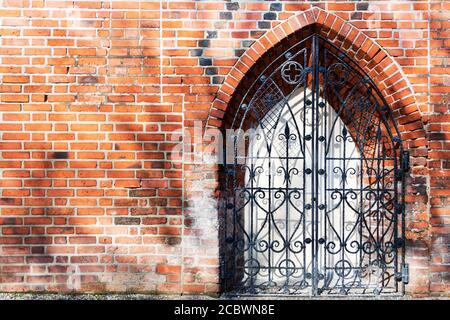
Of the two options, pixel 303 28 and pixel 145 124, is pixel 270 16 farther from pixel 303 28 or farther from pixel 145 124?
pixel 145 124

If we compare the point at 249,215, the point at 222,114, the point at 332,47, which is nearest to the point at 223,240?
the point at 249,215

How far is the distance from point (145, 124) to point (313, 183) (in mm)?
1494

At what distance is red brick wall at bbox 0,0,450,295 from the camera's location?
152 inches

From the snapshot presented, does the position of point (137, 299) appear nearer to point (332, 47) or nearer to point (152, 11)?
point (152, 11)

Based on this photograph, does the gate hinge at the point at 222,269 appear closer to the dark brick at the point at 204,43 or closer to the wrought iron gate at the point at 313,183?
the wrought iron gate at the point at 313,183

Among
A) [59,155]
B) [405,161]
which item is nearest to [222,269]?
[59,155]

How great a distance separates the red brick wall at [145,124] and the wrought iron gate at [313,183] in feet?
0.75

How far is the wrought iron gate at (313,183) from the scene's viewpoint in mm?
4051

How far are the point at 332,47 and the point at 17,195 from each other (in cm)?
290

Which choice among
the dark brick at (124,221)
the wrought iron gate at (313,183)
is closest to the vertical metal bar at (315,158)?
the wrought iron gate at (313,183)

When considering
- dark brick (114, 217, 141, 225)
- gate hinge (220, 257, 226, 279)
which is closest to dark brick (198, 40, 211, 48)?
dark brick (114, 217, 141, 225)

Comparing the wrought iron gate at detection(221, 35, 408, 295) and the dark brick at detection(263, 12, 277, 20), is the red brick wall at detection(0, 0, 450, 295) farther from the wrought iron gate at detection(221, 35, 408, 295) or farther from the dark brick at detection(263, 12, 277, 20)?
the wrought iron gate at detection(221, 35, 408, 295)

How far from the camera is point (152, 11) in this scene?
3.87 meters

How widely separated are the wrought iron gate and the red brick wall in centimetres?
23
